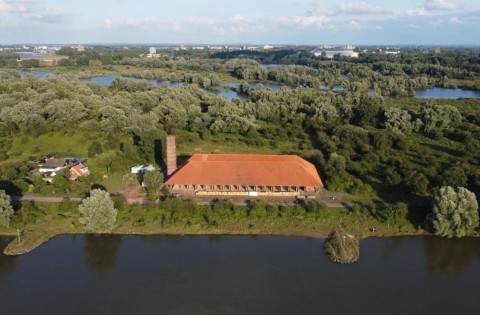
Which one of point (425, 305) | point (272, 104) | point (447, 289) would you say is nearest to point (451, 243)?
point (447, 289)

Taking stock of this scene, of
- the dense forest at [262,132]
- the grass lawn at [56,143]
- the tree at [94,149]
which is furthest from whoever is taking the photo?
the grass lawn at [56,143]

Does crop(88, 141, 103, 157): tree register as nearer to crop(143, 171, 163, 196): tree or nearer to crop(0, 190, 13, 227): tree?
crop(143, 171, 163, 196): tree

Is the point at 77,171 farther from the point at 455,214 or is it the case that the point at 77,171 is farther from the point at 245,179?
the point at 455,214

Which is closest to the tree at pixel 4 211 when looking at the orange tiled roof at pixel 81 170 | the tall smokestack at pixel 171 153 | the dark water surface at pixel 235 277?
the dark water surface at pixel 235 277

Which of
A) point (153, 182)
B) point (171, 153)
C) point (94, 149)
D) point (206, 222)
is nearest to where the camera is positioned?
point (206, 222)

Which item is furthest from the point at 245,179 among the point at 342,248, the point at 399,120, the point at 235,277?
the point at 399,120

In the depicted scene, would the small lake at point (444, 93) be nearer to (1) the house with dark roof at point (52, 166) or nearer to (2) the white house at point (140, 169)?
(2) the white house at point (140, 169)
